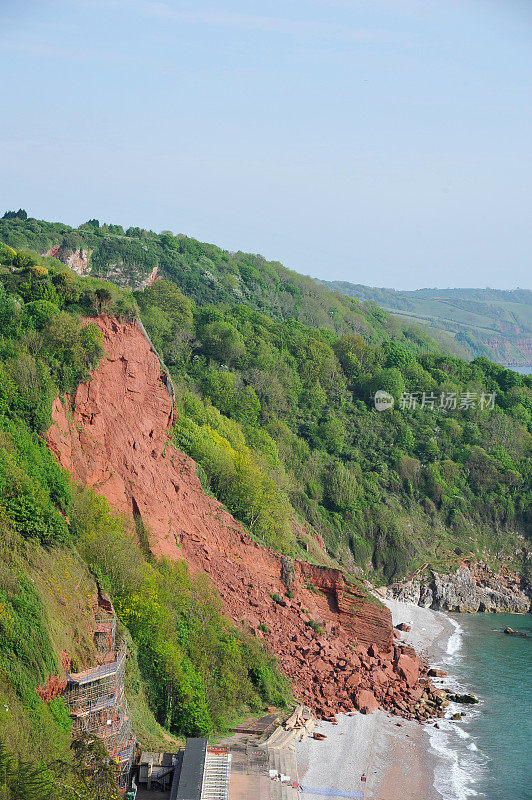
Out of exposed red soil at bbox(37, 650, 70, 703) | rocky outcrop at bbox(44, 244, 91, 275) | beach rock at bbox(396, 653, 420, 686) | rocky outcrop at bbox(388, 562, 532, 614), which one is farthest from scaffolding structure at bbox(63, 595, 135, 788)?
rocky outcrop at bbox(44, 244, 91, 275)

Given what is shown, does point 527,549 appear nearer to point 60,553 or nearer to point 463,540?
point 463,540

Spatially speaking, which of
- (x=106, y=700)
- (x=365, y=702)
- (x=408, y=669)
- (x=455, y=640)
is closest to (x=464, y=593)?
(x=455, y=640)

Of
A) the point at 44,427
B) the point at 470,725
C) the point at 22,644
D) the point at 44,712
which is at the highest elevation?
the point at 44,427

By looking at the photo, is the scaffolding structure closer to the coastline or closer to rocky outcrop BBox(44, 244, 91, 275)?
the coastline

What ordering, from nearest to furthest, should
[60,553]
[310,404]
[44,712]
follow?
[44,712] → [60,553] → [310,404]

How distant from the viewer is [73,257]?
111125mm

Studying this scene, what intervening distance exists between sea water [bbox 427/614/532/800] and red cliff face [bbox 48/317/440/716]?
330 cm

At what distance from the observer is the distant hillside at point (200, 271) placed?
11344 centimetres

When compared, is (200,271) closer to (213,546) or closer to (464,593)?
(464,593)

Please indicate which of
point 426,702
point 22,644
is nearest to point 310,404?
point 426,702

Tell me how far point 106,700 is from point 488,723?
24.5m

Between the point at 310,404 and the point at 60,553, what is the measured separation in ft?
178

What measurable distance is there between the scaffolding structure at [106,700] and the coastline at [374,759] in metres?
9.24

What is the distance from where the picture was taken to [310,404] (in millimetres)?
88938
